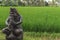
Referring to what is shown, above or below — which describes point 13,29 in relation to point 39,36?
above

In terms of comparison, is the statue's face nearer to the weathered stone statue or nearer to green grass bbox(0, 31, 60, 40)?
the weathered stone statue

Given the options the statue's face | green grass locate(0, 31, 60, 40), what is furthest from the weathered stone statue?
green grass locate(0, 31, 60, 40)

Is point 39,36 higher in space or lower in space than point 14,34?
lower

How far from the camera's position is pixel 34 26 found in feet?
36.3

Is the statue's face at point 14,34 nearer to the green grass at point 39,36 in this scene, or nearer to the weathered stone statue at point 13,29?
the weathered stone statue at point 13,29

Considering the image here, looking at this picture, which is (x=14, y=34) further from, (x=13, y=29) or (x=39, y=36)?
(x=39, y=36)

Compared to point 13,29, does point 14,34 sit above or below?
below

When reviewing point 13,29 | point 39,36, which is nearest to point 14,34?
point 13,29

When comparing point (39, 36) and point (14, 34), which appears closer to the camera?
point (14, 34)

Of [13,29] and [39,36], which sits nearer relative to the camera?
[13,29]

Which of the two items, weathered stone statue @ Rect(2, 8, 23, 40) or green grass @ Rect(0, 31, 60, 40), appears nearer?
weathered stone statue @ Rect(2, 8, 23, 40)

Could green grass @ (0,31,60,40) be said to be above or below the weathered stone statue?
below

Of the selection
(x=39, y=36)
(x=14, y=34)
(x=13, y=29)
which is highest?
(x=13, y=29)

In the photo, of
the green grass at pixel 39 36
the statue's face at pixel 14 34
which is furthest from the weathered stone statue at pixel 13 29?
the green grass at pixel 39 36
